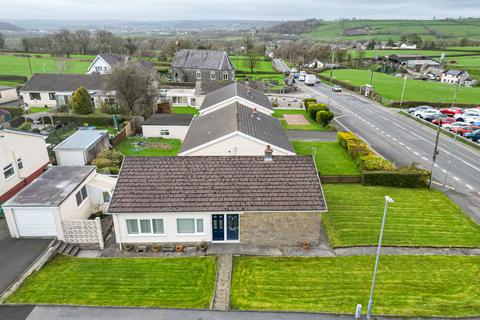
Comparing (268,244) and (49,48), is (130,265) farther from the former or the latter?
(49,48)

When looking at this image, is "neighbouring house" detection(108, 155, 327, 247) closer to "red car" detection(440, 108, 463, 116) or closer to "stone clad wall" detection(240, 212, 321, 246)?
"stone clad wall" detection(240, 212, 321, 246)

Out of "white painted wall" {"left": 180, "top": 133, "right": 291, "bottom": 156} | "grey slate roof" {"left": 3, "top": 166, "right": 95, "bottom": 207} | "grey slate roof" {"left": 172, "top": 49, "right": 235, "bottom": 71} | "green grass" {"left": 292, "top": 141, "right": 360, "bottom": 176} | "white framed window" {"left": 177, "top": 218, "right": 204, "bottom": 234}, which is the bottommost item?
"green grass" {"left": 292, "top": 141, "right": 360, "bottom": 176}

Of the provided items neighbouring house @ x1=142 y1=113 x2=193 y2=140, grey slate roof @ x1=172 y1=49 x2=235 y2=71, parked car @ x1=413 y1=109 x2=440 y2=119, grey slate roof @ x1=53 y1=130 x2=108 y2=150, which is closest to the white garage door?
grey slate roof @ x1=53 y1=130 x2=108 y2=150

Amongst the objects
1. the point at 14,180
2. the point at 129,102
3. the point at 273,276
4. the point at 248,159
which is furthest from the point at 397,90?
the point at 14,180

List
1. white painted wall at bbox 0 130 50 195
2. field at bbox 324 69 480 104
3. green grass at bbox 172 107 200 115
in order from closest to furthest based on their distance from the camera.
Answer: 1. white painted wall at bbox 0 130 50 195
2. green grass at bbox 172 107 200 115
3. field at bbox 324 69 480 104

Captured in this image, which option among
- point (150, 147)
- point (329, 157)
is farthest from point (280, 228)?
point (150, 147)

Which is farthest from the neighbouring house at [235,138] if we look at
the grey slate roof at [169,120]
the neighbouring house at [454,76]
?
the neighbouring house at [454,76]

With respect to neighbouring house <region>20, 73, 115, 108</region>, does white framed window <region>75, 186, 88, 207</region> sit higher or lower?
lower
